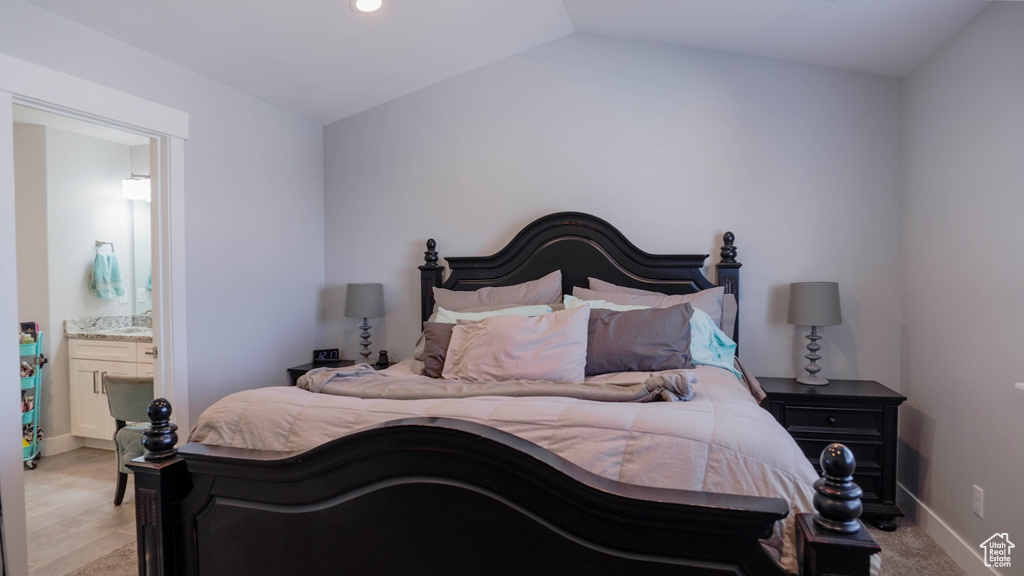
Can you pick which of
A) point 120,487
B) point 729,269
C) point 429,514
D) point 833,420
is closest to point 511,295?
point 729,269

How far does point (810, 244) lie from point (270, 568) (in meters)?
3.03

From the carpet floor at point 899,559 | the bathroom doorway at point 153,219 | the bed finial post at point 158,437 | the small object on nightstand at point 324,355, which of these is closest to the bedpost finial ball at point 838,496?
the carpet floor at point 899,559

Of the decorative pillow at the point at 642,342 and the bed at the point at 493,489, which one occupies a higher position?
the decorative pillow at the point at 642,342

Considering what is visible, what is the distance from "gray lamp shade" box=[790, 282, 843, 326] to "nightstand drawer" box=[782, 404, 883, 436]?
44 centimetres

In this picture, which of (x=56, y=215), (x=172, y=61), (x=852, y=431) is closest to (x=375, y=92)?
(x=172, y=61)

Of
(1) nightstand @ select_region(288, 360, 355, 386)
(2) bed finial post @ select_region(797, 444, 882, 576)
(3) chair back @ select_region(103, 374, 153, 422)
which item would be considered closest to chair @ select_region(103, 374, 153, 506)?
(3) chair back @ select_region(103, 374, 153, 422)

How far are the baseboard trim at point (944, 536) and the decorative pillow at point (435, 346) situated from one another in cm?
231

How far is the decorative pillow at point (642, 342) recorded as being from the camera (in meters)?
2.56

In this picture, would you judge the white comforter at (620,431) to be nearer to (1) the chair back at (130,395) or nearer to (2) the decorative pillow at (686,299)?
(2) the decorative pillow at (686,299)

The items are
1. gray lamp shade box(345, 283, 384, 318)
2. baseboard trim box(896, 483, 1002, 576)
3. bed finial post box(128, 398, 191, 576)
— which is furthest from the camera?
gray lamp shade box(345, 283, 384, 318)

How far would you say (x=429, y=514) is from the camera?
1434mm

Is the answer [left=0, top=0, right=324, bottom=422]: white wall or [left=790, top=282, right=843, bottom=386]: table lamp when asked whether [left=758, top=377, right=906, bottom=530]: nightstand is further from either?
[left=0, top=0, right=324, bottom=422]: white wall

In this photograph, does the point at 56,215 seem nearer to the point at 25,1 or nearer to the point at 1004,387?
the point at 25,1

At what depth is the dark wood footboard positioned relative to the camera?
1.23 metres
